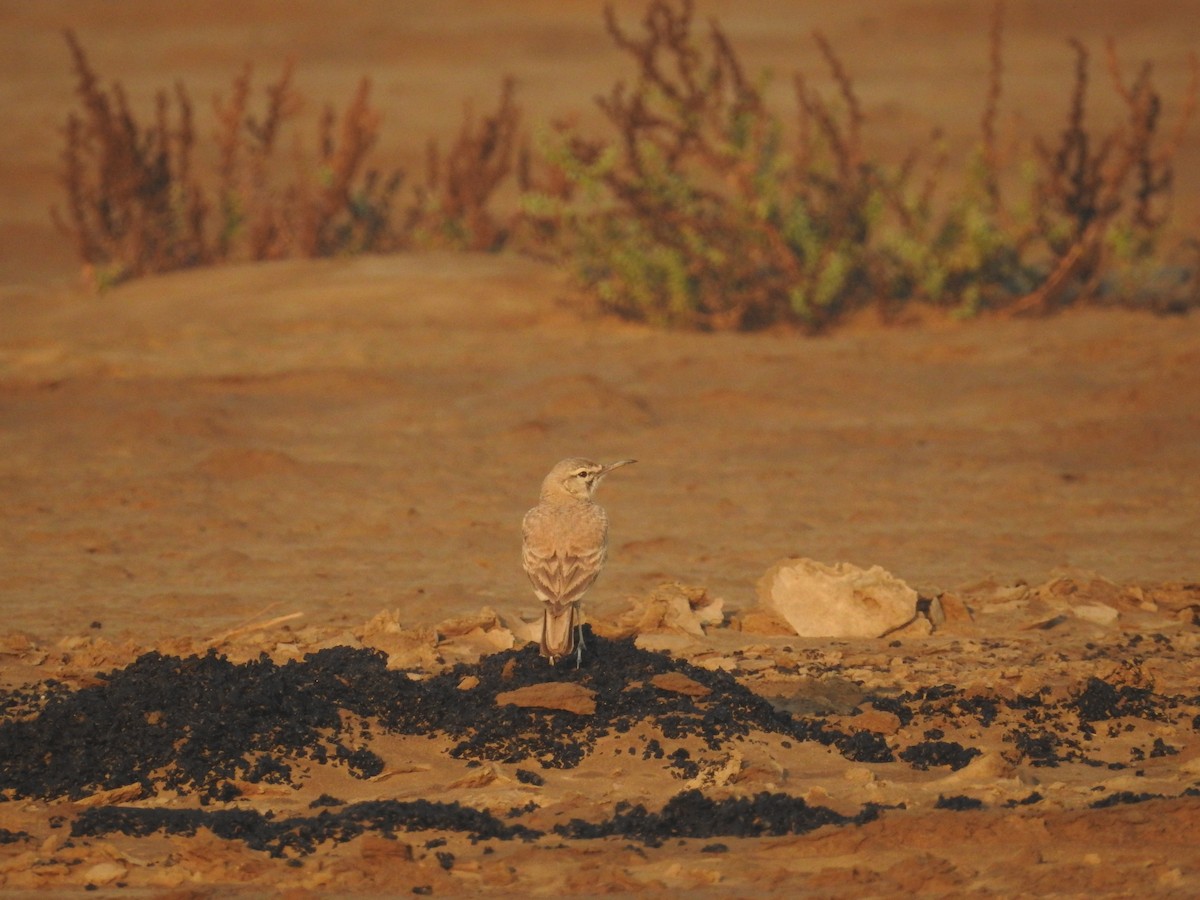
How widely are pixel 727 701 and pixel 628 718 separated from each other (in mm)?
358

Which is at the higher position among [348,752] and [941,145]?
[941,145]

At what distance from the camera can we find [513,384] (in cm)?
1152

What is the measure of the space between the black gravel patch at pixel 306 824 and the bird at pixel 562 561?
3.22 ft

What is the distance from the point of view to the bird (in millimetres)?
5914

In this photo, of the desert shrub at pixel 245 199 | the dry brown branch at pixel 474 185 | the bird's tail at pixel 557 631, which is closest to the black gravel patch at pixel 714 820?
the bird's tail at pixel 557 631

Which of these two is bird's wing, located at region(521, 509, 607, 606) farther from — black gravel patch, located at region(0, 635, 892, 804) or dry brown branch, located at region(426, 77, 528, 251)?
dry brown branch, located at region(426, 77, 528, 251)

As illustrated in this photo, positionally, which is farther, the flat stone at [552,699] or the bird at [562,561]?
the bird at [562,561]

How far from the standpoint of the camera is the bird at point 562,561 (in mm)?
5914

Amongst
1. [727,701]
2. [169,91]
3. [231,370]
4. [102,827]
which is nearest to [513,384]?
[231,370]

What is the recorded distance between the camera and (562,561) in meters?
5.92

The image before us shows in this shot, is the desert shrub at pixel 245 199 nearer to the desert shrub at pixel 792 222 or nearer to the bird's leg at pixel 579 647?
the desert shrub at pixel 792 222

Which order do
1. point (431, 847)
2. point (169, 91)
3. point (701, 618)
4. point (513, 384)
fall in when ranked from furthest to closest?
point (169, 91) → point (513, 384) → point (701, 618) → point (431, 847)

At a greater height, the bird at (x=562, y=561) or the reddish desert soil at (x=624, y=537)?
the bird at (x=562, y=561)

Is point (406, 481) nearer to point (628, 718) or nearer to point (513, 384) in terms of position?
point (513, 384)
